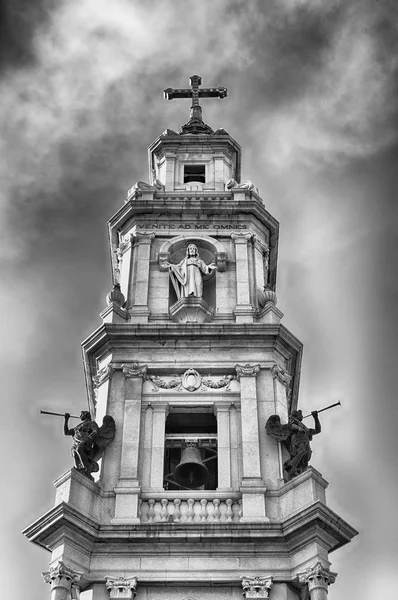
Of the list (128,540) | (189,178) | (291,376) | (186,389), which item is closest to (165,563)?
(128,540)

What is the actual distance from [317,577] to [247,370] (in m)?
7.53

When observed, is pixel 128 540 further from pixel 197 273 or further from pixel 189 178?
pixel 189 178

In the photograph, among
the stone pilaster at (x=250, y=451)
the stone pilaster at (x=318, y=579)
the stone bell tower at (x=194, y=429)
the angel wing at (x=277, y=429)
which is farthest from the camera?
the angel wing at (x=277, y=429)

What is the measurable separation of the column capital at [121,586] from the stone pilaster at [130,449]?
169cm

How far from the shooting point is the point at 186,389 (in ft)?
108

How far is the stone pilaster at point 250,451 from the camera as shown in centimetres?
2951

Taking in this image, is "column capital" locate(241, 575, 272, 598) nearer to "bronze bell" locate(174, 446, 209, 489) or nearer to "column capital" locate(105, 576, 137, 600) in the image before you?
"column capital" locate(105, 576, 137, 600)

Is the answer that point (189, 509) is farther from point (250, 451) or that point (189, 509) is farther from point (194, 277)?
point (194, 277)

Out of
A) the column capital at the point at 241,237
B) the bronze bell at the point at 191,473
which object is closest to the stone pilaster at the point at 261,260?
the column capital at the point at 241,237

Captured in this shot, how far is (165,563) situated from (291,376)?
931 centimetres

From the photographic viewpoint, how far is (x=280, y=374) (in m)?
33.7

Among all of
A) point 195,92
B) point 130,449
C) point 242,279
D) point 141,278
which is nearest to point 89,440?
point 130,449

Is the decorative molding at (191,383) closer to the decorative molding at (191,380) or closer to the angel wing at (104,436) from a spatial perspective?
the decorative molding at (191,380)

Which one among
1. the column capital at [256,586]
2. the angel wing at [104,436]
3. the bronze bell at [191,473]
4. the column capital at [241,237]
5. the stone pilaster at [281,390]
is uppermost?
the column capital at [241,237]
